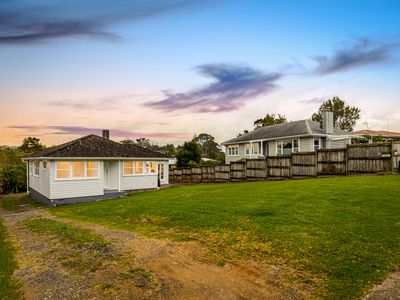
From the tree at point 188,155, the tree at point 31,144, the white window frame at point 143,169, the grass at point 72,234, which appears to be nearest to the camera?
the grass at point 72,234

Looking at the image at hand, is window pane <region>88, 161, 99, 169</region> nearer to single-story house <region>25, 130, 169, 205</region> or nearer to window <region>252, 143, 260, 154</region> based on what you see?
single-story house <region>25, 130, 169, 205</region>

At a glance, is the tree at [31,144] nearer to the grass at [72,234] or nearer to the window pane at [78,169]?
the window pane at [78,169]

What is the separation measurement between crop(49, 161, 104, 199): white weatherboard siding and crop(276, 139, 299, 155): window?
23048mm

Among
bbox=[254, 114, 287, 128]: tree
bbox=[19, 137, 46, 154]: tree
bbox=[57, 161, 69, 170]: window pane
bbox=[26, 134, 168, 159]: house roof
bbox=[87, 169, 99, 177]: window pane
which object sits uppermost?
bbox=[254, 114, 287, 128]: tree

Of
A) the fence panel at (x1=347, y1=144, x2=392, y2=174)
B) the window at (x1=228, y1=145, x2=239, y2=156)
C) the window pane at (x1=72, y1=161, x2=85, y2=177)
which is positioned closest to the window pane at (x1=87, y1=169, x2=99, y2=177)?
the window pane at (x1=72, y1=161, x2=85, y2=177)

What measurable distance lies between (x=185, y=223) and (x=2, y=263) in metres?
5.51

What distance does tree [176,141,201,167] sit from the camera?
4866cm

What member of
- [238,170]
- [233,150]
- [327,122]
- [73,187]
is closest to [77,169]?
[73,187]

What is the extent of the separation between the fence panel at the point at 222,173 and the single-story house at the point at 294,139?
732 cm

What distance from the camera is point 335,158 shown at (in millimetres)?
20281

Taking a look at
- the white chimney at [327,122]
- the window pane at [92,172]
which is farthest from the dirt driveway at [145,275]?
the white chimney at [327,122]

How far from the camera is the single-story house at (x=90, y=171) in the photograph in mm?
21234

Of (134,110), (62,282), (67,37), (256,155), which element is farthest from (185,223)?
(256,155)

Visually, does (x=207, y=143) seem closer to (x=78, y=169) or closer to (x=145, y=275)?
(x=78, y=169)
